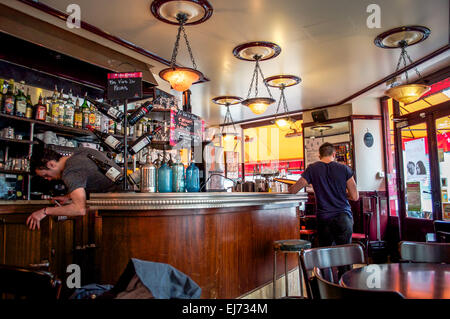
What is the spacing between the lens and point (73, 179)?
241 cm

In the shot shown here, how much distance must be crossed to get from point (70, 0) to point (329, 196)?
3458mm

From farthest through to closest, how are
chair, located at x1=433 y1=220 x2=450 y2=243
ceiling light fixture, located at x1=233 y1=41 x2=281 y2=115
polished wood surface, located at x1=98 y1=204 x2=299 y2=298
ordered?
ceiling light fixture, located at x1=233 y1=41 x2=281 y2=115 → chair, located at x1=433 y1=220 x2=450 y2=243 → polished wood surface, located at x1=98 y1=204 x2=299 y2=298

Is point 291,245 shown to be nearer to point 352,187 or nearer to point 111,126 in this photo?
point 352,187

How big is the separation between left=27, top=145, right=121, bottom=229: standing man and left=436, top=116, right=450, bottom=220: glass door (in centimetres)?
515

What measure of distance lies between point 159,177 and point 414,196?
5.33 metres

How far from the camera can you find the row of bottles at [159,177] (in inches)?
97.0

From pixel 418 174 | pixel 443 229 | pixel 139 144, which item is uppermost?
pixel 139 144

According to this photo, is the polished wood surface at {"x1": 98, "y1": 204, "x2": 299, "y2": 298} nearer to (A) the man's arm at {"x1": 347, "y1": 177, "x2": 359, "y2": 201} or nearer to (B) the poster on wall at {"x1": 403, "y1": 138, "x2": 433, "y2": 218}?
(A) the man's arm at {"x1": 347, "y1": 177, "x2": 359, "y2": 201}

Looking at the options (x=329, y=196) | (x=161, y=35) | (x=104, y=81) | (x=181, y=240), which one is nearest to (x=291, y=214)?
(x=329, y=196)

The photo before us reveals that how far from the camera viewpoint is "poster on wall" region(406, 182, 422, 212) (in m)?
5.90

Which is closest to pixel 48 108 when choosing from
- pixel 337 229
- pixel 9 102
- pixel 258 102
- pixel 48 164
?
pixel 9 102

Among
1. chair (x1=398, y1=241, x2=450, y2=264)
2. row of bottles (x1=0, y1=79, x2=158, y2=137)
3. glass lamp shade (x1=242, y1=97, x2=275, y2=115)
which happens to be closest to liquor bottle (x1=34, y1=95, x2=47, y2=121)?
row of bottles (x1=0, y1=79, x2=158, y2=137)

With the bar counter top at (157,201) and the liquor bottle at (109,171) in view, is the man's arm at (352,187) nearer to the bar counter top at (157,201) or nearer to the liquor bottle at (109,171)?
the bar counter top at (157,201)
